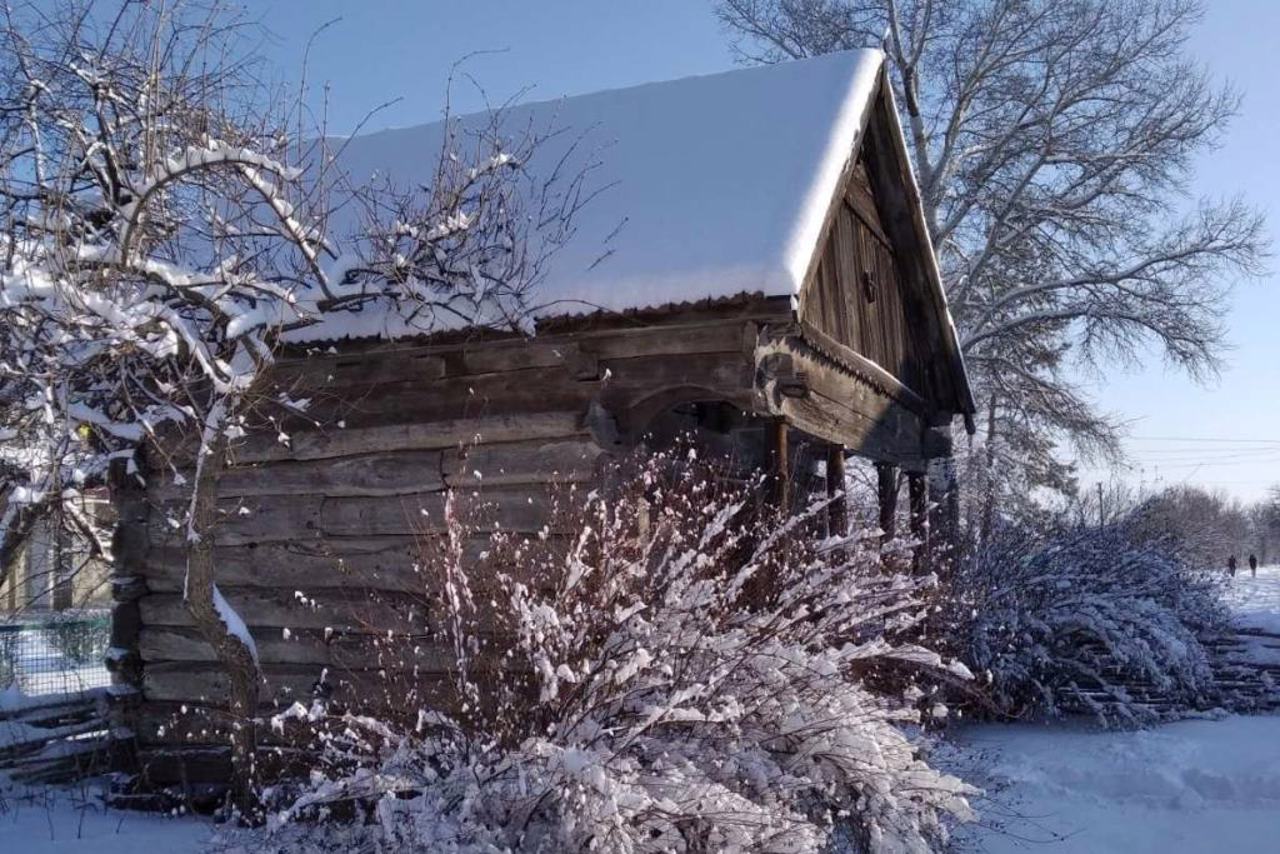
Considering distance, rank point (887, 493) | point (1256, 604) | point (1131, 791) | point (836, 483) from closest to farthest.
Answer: point (1131, 791) → point (836, 483) → point (887, 493) → point (1256, 604)

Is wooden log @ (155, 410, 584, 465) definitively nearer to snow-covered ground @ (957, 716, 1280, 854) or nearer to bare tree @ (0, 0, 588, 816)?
bare tree @ (0, 0, 588, 816)

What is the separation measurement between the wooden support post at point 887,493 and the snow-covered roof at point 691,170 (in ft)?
12.1

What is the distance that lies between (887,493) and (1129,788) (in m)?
3.65

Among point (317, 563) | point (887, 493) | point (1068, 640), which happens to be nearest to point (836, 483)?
point (887, 493)

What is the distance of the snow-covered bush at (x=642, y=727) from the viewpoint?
4.59 m

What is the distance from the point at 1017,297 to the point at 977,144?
2725mm

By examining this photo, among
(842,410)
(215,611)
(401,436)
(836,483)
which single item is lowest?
(215,611)

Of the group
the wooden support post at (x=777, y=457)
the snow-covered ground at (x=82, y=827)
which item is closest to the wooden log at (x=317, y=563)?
the snow-covered ground at (x=82, y=827)

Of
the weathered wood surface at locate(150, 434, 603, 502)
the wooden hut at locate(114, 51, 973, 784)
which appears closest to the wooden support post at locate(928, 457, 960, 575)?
the wooden hut at locate(114, 51, 973, 784)

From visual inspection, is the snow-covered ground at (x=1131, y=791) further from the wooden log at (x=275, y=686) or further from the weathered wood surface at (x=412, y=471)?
the wooden log at (x=275, y=686)

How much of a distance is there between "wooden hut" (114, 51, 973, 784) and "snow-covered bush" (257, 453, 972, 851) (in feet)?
3.52

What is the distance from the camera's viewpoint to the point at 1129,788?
8.18 meters

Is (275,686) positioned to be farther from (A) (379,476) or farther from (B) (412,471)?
(B) (412,471)

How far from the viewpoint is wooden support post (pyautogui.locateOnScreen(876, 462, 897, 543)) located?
10.6 metres
